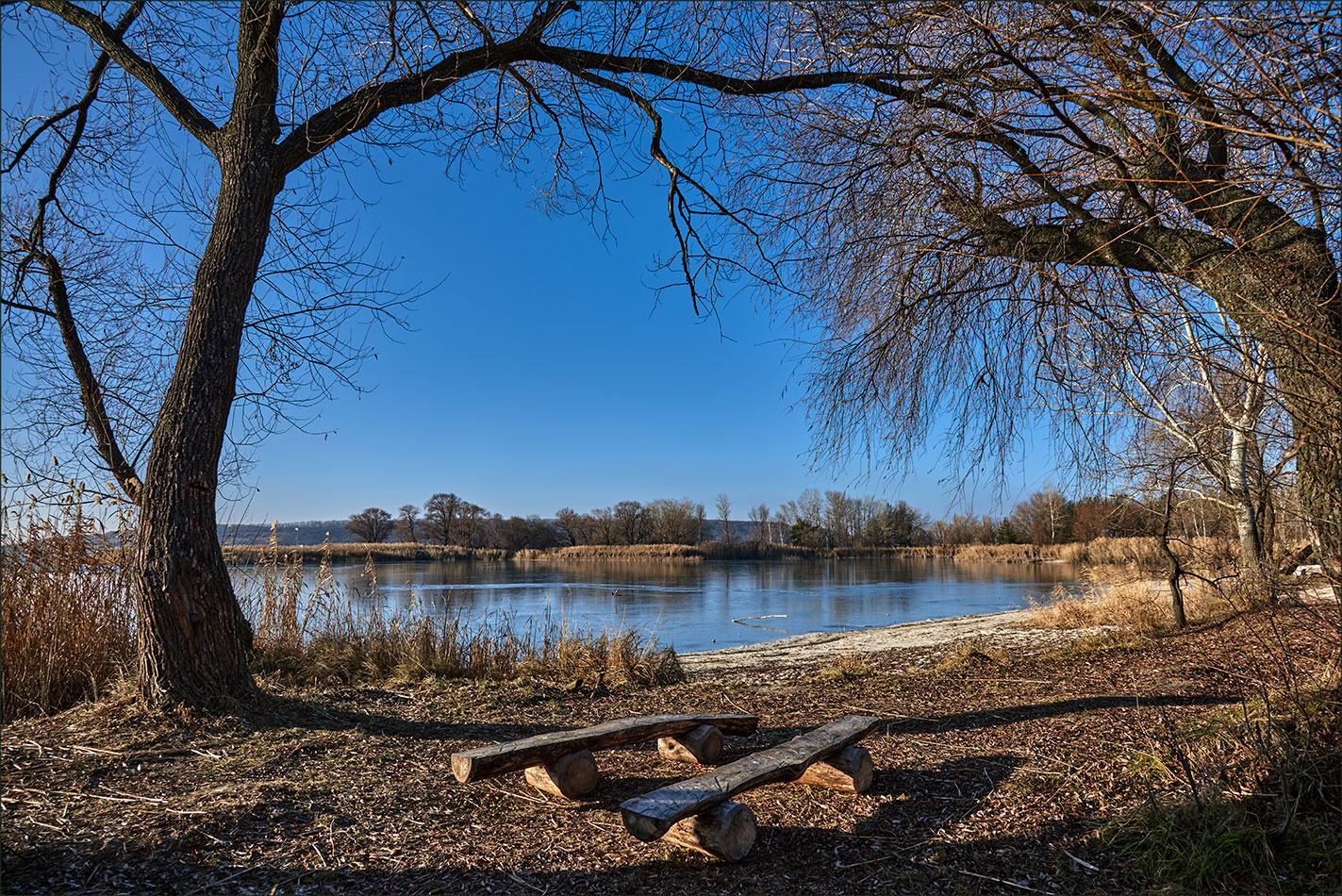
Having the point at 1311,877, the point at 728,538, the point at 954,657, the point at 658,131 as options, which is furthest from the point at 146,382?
the point at 728,538

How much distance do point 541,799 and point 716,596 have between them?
17.7 metres

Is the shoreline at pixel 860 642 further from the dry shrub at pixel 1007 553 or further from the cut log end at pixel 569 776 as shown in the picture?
the dry shrub at pixel 1007 553

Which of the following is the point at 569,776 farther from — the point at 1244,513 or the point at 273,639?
the point at 1244,513

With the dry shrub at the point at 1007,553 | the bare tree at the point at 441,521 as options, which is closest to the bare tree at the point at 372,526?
the bare tree at the point at 441,521

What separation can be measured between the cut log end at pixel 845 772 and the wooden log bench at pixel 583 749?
607 millimetres

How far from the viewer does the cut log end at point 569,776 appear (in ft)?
11.0

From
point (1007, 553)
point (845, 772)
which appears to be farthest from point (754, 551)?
point (845, 772)

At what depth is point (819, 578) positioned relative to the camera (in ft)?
94.6

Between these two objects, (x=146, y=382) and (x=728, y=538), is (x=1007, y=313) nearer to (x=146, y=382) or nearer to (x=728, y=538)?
(x=146, y=382)

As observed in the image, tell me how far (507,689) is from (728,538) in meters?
53.2

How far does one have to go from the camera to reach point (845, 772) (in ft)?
11.1

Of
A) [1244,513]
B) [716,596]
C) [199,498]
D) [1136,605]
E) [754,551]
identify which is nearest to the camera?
[199,498]

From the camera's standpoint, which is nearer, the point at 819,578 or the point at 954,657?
the point at 954,657

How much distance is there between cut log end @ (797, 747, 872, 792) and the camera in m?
3.40
